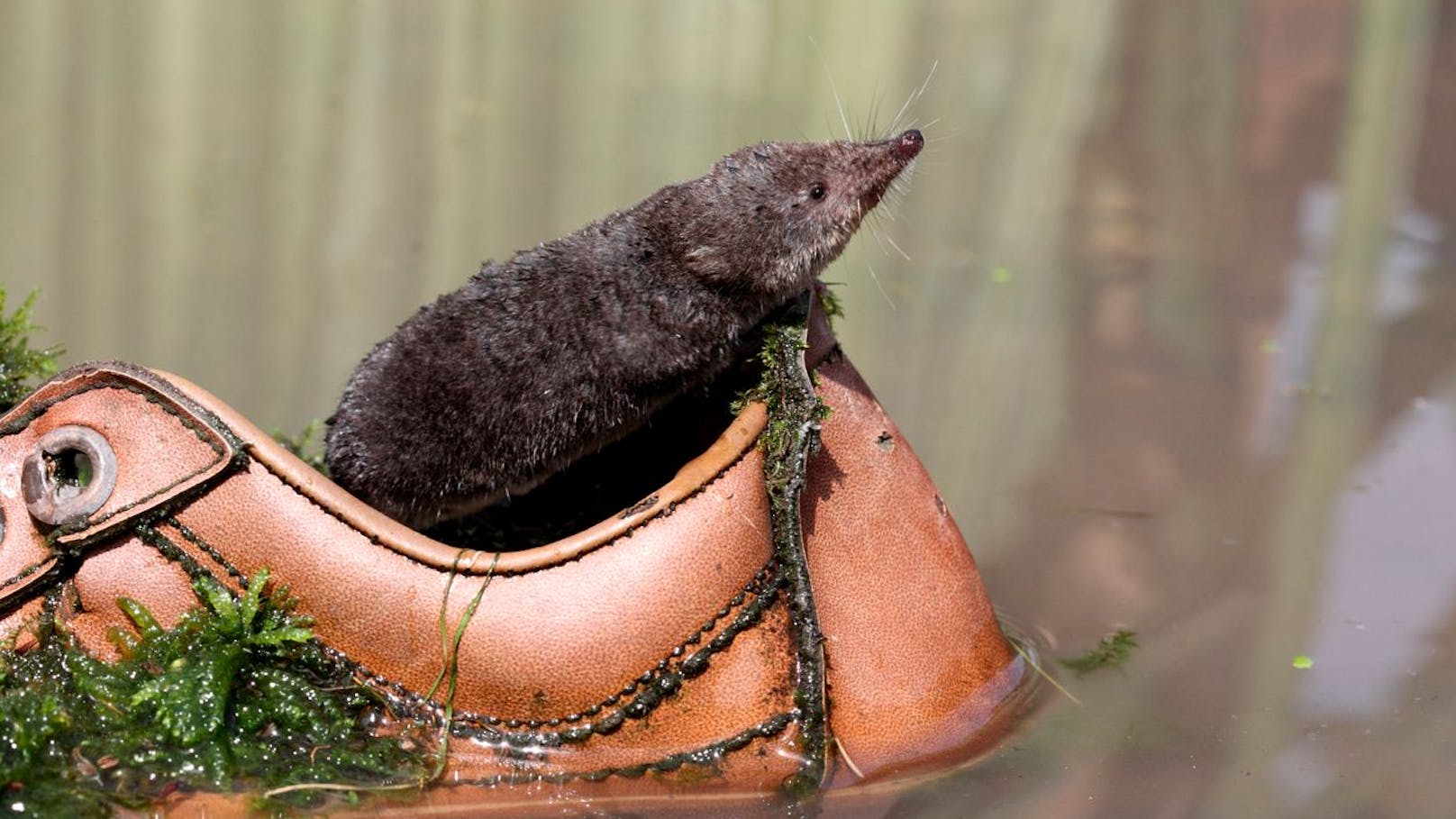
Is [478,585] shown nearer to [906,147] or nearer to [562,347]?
[562,347]

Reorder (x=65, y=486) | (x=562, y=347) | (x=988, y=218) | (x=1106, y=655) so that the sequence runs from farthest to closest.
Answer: (x=988, y=218), (x=1106, y=655), (x=562, y=347), (x=65, y=486)

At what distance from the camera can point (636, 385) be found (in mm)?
2387

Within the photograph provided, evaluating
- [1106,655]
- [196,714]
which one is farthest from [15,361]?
[1106,655]

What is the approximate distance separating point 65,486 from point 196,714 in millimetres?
435

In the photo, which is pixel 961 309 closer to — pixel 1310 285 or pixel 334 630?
pixel 1310 285

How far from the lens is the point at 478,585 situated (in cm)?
200


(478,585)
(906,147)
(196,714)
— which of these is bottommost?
(196,714)

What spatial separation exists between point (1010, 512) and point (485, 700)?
5.32ft

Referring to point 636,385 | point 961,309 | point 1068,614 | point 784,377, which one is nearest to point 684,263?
point 636,385

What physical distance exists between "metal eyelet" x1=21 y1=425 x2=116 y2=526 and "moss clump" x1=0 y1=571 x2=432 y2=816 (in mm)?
156

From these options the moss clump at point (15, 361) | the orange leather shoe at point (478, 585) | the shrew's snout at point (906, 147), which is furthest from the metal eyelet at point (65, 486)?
the shrew's snout at point (906, 147)

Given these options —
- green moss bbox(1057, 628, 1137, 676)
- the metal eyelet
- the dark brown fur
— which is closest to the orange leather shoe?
the metal eyelet

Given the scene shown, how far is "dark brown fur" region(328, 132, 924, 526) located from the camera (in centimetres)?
234

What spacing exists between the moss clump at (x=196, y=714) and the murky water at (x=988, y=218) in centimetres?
140
